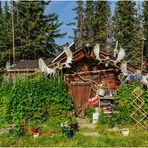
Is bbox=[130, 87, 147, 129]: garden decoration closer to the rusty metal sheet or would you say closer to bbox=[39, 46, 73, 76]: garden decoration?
the rusty metal sheet

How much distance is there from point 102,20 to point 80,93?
1423 inches

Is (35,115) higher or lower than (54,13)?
lower

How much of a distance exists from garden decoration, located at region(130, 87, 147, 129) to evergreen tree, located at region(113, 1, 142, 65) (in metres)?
32.0

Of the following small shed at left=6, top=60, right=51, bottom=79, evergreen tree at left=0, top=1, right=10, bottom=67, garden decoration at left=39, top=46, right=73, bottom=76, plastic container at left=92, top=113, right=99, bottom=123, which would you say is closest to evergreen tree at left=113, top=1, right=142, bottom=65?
evergreen tree at left=0, top=1, right=10, bottom=67

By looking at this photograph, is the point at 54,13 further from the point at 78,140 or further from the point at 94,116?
the point at 78,140

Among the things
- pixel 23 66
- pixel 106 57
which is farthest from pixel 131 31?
pixel 106 57

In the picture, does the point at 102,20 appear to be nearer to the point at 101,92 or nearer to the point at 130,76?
the point at 101,92

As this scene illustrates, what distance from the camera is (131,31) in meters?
53.7

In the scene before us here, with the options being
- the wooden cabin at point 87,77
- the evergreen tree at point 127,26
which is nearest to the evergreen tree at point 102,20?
the evergreen tree at point 127,26

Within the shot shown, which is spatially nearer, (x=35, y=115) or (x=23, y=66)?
(x=35, y=115)

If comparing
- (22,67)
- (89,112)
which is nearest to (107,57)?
(89,112)

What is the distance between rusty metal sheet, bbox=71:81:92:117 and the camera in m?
24.1

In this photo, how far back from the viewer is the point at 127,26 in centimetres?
5362

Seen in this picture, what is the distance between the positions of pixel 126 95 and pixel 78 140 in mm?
5130
